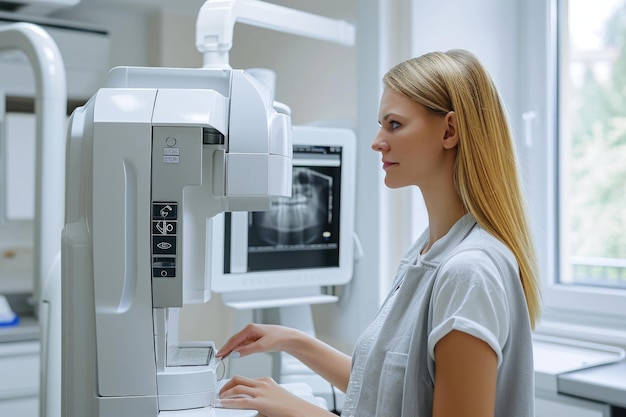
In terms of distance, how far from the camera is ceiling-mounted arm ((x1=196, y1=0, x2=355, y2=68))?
1.70m

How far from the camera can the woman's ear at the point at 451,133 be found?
1124 millimetres

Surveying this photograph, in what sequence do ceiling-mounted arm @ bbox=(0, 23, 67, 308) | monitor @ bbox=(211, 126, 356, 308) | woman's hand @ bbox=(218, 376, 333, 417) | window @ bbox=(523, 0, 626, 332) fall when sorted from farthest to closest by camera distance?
window @ bbox=(523, 0, 626, 332) → monitor @ bbox=(211, 126, 356, 308) → ceiling-mounted arm @ bbox=(0, 23, 67, 308) → woman's hand @ bbox=(218, 376, 333, 417)

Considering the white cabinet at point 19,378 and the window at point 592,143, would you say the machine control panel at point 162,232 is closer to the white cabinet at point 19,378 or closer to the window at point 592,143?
the window at point 592,143

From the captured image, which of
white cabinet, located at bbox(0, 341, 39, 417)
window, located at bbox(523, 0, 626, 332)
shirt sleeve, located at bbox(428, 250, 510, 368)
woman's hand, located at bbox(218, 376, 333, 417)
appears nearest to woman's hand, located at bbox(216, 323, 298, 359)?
woman's hand, located at bbox(218, 376, 333, 417)

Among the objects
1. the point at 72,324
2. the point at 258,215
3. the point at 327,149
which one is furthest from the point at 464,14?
the point at 72,324

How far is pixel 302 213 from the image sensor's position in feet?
→ 6.88

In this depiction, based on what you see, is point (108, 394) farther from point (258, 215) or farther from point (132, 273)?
point (258, 215)

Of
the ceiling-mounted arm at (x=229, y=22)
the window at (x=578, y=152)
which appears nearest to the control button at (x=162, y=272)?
the ceiling-mounted arm at (x=229, y=22)

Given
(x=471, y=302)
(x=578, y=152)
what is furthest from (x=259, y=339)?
(x=578, y=152)

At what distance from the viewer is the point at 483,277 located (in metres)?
1.01

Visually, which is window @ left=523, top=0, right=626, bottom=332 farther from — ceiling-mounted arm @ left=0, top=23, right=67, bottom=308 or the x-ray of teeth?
ceiling-mounted arm @ left=0, top=23, right=67, bottom=308

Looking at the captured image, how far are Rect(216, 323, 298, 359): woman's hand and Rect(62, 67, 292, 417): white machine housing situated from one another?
0.78ft

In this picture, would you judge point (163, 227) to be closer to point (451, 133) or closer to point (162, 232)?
point (162, 232)

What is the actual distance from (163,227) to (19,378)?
2.01 meters
